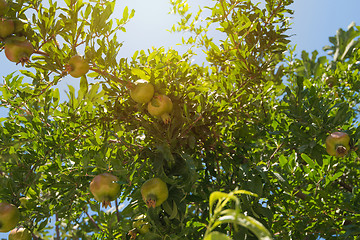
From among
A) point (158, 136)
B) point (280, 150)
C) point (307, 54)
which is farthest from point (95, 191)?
point (307, 54)

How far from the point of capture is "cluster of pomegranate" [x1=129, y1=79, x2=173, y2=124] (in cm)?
191

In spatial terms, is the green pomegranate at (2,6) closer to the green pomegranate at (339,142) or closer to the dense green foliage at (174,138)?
Result: the dense green foliage at (174,138)

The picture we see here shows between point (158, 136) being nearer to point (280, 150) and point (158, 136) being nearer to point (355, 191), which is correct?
point (280, 150)

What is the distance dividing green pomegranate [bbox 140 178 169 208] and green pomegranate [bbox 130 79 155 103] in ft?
1.65

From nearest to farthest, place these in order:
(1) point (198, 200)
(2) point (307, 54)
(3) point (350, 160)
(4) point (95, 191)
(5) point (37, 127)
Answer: (4) point (95, 191)
(1) point (198, 200)
(5) point (37, 127)
(3) point (350, 160)
(2) point (307, 54)

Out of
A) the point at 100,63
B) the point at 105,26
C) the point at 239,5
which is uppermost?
the point at 239,5

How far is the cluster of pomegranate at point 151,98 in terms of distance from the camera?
1.91 metres

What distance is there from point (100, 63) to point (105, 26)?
25cm

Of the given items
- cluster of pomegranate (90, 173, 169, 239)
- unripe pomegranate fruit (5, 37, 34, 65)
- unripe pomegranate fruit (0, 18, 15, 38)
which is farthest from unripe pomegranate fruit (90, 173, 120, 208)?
unripe pomegranate fruit (0, 18, 15, 38)

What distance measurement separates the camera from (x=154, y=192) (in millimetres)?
1727

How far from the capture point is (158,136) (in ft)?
6.77

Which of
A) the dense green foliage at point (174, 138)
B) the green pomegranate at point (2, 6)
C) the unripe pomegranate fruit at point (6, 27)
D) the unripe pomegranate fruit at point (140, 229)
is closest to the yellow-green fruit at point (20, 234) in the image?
the dense green foliage at point (174, 138)

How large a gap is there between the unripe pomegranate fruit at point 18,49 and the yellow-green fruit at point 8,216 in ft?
3.07

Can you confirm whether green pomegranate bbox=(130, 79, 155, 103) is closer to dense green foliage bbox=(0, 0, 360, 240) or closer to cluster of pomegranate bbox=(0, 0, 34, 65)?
dense green foliage bbox=(0, 0, 360, 240)
